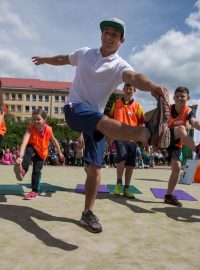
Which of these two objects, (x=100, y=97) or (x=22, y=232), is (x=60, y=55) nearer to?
(x=100, y=97)

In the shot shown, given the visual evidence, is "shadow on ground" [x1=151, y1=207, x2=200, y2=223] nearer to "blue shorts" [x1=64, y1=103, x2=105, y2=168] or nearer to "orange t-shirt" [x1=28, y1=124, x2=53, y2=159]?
A: "blue shorts" [x1=64, y1=103, x2=105, y2=168]

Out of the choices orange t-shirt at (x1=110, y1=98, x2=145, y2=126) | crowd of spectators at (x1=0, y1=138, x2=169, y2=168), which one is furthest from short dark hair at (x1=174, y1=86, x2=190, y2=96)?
crowd of spectators at (x1=0, y1=138, x2=169, y2=168)

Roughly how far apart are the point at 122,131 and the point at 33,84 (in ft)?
364

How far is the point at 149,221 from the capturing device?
158 inches

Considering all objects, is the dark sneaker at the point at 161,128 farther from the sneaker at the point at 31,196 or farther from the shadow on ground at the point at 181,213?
the sneaker at the point at 31,196

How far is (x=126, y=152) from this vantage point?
623 cm

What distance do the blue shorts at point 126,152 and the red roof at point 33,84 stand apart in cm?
10402

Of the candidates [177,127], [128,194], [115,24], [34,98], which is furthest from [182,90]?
[34,98]

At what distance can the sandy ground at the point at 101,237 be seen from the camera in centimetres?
260

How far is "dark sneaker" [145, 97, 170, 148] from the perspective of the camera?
303 cm

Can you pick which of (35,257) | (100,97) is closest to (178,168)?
(100,97)

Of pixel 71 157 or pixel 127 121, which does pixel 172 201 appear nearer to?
pixel 127 121

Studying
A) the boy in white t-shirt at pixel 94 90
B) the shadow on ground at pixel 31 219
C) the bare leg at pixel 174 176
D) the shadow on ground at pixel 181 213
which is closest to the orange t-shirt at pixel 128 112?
the bare leg at pixel 174 176

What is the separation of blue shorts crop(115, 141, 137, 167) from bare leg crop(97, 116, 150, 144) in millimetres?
2819
